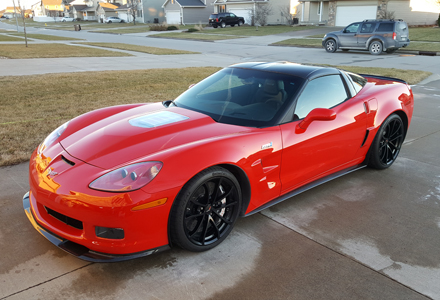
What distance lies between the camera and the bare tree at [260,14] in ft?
154

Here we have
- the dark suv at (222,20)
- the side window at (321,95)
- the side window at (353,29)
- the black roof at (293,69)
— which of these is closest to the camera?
the side window at (321,95)

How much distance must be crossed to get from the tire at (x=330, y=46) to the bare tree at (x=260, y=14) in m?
26.6

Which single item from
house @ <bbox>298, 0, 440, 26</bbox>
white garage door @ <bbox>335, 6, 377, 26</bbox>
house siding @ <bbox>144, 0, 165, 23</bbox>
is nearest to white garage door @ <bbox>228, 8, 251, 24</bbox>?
house @ <bbox>298, 0, 440, 26</bbox>

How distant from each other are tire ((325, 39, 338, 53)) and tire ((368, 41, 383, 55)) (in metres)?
1.99

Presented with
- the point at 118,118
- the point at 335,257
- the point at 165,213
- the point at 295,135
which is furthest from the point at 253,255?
the point at 118,118

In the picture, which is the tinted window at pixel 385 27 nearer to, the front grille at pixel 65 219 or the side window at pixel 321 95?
the side window at pixel 321 95

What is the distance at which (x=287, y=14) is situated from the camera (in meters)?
47.1

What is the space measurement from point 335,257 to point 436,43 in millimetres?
25004

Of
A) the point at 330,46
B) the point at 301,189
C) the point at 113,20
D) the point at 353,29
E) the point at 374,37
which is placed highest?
the point at 113,20

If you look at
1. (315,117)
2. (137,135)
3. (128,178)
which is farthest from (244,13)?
(128,178)

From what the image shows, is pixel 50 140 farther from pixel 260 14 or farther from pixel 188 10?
pixel 188 10

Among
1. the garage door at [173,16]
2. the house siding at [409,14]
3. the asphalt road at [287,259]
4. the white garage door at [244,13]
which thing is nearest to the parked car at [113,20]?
the garage door at [173,16]

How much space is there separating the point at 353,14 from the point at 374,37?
21.8 meters

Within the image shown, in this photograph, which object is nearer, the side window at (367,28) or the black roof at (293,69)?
the black roof at (293,69)
